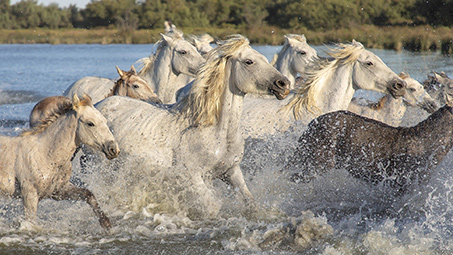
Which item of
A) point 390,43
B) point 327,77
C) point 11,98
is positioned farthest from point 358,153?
point 390,43

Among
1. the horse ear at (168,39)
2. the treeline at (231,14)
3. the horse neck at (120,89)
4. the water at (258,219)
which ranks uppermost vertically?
the horse ear at (168,39)

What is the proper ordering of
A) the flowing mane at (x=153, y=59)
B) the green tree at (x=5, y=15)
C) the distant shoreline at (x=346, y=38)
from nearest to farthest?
the flowing mane at (x=153, y=59) < the distant shoreline at (x=346, y=38) < the green tree at (x=5, y=15)

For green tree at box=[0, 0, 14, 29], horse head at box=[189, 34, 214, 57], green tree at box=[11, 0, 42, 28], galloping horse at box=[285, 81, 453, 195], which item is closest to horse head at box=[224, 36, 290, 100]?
galloping horse at box=[285, 81, 453, 195]

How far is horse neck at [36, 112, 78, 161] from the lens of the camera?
15.8ft

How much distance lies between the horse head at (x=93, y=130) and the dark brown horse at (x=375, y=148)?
2.09 metres

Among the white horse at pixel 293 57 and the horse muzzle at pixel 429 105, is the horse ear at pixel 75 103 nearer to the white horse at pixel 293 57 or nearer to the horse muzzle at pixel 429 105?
the white horse at pixel 293 57

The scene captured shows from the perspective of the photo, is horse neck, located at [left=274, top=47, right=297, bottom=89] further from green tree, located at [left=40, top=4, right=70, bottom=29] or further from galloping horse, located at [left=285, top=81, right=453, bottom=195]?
green tree, located at [left=40, top=4, right=70, bottom=29]

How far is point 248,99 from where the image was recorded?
7.14 metres

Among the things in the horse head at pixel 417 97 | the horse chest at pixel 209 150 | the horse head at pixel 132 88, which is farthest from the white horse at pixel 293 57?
the horse chest at pixel 209 150

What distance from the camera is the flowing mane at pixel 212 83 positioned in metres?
5.03

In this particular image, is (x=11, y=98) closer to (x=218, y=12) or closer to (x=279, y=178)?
(x=279, y=178)

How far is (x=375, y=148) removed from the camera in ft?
18.4

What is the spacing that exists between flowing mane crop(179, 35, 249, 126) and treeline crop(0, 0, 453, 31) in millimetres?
31608

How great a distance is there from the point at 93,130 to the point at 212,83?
109cm
